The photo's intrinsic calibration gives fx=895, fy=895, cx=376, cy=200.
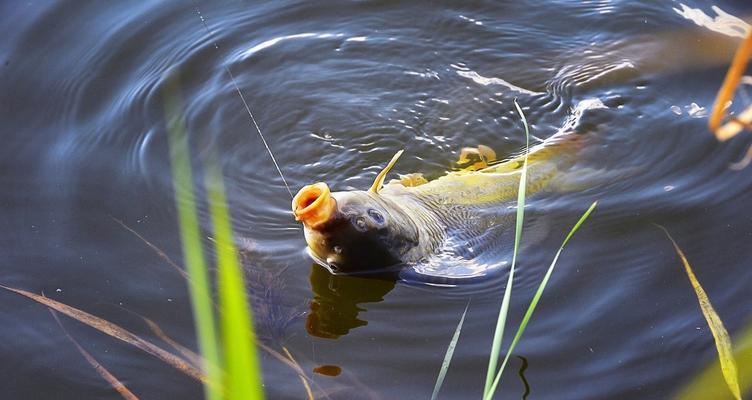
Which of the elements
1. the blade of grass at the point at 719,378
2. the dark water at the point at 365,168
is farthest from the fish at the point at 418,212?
the blade of grass at the point at 719,378

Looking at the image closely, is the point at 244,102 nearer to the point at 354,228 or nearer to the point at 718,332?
the point at 354,228

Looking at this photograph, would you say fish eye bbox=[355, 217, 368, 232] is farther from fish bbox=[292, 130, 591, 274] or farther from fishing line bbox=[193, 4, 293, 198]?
fishing line bbox=[193, 4, 293, 198]

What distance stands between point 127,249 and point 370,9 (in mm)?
2528

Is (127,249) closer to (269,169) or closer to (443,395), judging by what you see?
(269,169)

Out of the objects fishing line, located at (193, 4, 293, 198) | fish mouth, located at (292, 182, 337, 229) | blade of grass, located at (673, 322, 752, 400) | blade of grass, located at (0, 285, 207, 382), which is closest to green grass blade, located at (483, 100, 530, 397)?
fish mouth, located at (292, 182, 337, 229)

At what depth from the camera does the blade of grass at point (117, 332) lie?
3.45m

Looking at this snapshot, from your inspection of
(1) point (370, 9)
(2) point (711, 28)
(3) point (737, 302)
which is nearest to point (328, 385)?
(3) point (737, 302)

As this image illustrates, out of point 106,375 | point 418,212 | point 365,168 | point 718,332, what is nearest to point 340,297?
point 418,212

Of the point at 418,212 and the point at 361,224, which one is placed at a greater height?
the point at 361,224

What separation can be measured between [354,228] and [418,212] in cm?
55

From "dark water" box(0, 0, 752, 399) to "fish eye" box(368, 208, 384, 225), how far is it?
0.43 metres

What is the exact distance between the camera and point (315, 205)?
10.9 ft

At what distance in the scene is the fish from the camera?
348cm

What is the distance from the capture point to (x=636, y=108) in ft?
16.4
